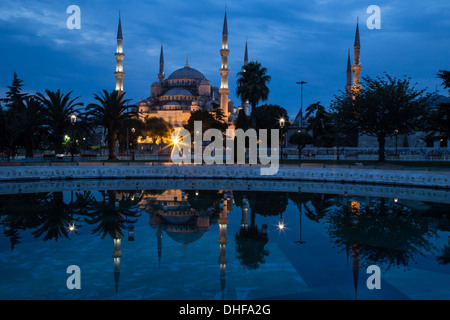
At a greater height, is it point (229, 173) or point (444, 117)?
point (444, 117)

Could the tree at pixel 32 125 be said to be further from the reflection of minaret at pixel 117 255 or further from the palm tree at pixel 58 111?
the reflection of minaret at pixel 117 255

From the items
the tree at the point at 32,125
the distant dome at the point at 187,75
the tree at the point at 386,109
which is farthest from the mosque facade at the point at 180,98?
the tree at the point at 386,109

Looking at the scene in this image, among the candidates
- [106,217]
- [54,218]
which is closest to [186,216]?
[106,217]

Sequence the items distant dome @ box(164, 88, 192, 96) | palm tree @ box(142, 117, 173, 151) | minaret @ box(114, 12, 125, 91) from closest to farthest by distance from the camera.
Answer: minaret @ box(114, 12, 125, 91) < palm tree @ box(142, 117, 173, 151) < distant dome @ box(164, 88, 192, 96)

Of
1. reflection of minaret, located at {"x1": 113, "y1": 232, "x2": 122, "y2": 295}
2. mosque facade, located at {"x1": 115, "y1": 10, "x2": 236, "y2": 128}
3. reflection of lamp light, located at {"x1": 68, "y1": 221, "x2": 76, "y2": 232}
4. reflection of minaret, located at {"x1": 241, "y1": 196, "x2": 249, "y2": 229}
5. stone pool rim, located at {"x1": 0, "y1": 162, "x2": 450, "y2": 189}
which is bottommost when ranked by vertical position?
reflection of minaret, located at {"x1": 113, "y1": 232, "x2": 122, "y2": 295}

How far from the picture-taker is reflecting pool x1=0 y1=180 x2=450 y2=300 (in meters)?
6.74

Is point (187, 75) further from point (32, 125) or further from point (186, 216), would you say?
point (186, 216)

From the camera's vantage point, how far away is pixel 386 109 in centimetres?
2962

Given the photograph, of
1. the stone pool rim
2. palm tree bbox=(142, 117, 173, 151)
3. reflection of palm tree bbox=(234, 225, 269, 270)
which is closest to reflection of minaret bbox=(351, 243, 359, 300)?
reflection of palm tree bbox=(234, 225, 269, 270)

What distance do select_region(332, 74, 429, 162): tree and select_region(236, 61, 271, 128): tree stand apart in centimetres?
852

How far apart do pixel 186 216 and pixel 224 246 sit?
3830 mm

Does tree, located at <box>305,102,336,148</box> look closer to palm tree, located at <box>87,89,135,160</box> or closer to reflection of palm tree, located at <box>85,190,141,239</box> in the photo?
palm tree, located at <box>87,89,135,160</box>

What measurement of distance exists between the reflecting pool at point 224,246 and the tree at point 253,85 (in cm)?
1994
